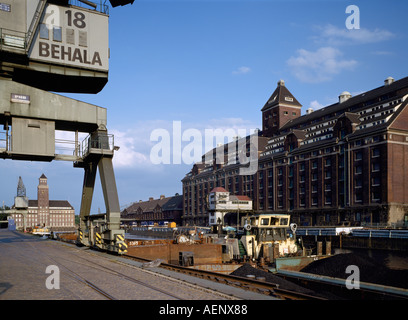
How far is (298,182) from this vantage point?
80.8 metres

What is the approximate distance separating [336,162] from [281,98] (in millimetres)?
35456

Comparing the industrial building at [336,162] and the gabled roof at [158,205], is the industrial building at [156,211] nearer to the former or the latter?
the gabled roof at [158,205]

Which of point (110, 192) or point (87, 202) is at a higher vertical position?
point (110, 192)

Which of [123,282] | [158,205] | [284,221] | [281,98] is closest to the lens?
[123,282]

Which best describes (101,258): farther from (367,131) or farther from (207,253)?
(367,131)

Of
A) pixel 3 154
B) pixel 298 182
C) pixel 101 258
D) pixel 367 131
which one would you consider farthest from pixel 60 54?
pixel 298 182

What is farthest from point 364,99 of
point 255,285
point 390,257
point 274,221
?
point 255,285

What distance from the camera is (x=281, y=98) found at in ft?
336

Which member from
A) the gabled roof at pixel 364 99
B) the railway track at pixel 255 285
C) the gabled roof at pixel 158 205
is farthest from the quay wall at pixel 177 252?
the gabled roof at pixel 158 205

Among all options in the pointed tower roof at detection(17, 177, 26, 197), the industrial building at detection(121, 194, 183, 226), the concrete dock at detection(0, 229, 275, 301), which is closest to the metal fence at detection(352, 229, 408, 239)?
the concrete dock at detection(0, 229, 275, 301)

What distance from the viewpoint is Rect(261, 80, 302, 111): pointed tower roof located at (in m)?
102

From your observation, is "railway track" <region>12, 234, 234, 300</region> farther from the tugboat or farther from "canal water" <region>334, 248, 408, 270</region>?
"canal water" <region>334, 248, 408, 270</region>

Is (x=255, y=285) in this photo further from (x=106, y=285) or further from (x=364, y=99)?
(x=364, y=99)
